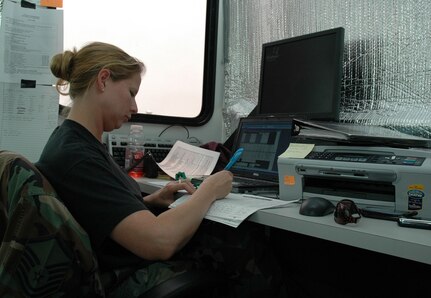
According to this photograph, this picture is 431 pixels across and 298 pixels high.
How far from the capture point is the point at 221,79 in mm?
2387

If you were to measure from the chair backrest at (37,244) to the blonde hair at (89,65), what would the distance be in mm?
373

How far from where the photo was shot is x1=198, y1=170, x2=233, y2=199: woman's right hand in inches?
41.5

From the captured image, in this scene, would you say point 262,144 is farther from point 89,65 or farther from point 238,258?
point 89,65

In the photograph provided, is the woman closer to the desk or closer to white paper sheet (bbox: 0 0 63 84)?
the desk

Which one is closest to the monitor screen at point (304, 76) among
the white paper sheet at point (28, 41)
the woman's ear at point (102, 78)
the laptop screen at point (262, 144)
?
the laptop screen at point (262, 144)

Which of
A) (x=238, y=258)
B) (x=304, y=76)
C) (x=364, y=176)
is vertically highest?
(x=304, y=76)

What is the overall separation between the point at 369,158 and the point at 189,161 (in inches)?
36.4

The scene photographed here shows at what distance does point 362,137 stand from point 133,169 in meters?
1.08

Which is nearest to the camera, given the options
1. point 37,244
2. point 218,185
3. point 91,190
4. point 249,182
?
point 37,244

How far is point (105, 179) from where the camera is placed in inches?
34.4

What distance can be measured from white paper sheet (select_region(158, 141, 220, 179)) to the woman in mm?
532

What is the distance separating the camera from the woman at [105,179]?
2.80 ft

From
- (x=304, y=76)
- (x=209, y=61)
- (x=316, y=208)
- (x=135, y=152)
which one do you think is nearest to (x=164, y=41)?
(x=209, y=61)

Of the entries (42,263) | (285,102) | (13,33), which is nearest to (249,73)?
(285,102)
